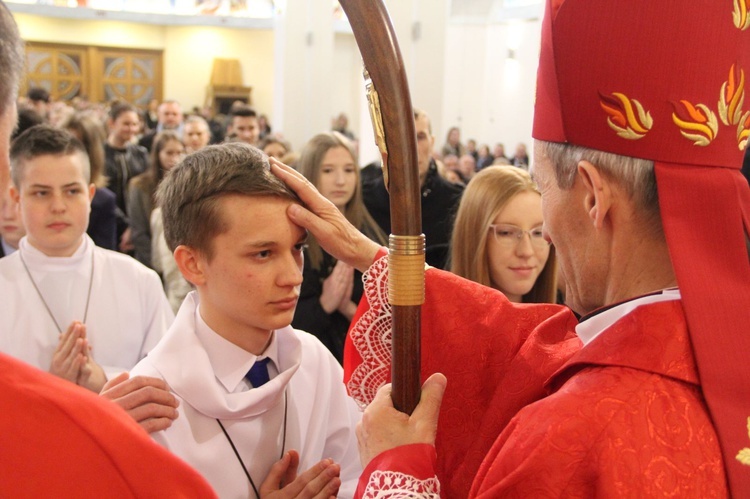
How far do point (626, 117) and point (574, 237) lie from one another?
0.23 metres

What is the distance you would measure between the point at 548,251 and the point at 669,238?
6.23ft

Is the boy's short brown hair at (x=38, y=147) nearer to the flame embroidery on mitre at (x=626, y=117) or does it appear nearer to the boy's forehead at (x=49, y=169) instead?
the boy's forehead at (x=49, y=169)

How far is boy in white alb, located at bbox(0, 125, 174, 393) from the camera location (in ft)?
9.91

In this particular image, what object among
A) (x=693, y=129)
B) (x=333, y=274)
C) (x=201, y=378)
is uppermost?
(x=693, y=129)

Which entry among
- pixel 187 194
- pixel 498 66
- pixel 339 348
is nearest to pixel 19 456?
pixel 187 194

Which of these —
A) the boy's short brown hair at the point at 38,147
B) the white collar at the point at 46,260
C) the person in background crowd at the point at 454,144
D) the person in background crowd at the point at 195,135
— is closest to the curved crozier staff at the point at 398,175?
the white collar at the point at 46,260

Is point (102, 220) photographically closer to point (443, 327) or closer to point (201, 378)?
point (201, 378)

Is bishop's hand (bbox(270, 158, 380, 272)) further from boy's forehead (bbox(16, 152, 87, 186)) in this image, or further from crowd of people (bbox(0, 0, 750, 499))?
boy's forehead (bbox(16, 152, 87, 186))

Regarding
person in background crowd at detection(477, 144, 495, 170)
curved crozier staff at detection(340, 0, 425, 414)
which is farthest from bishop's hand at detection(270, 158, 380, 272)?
person in background crowd at detection(477, 144, 495, 170)

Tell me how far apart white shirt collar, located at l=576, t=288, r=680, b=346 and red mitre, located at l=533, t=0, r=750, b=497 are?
0.07 metres

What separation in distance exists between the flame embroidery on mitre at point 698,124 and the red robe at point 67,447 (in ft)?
3.26

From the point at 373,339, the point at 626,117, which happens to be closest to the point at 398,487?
the point at 373,339

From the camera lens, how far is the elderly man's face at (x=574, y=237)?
144cm

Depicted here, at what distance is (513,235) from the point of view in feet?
10.3
